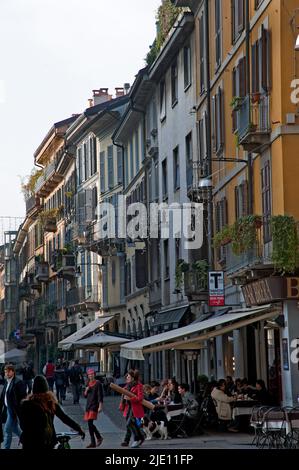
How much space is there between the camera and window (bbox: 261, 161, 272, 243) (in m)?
29.0

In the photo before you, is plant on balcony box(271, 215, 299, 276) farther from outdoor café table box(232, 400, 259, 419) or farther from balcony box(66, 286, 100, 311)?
balcony box(66, 286, 100, 311)

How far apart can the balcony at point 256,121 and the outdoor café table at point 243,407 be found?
6.22m

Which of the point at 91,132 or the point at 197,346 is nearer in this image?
the point at 197,346

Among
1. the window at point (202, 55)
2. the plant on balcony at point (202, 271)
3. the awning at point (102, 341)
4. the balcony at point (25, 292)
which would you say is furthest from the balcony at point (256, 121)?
the balcony at point (25, 292)

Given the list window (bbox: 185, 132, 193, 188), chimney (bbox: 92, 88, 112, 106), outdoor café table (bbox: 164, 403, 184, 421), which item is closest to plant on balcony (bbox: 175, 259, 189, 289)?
window (bbox: 185, 132, 193, 188)

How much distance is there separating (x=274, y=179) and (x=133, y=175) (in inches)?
1268

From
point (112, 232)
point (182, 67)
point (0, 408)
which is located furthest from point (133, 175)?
point (0, 408)

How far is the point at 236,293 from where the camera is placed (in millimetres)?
35750

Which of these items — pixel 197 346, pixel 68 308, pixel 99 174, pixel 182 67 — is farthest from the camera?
pixel 68 308

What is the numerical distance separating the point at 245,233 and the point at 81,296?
47.7m

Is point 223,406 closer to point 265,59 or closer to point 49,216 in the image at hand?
point 265,59

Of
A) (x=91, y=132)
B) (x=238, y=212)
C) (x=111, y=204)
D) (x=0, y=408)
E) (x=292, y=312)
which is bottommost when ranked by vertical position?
(x=0, y=408)

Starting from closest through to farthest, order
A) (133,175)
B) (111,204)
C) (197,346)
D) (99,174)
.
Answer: (197,346), (133,175), (111,204), (99,174)

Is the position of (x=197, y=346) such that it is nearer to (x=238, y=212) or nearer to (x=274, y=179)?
(x=238, y=212)
